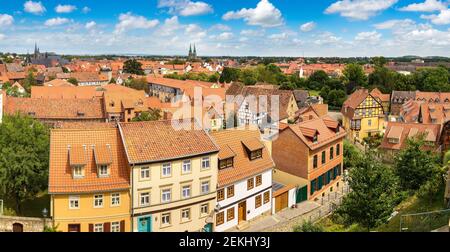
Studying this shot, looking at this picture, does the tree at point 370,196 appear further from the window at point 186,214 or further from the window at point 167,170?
the window at point 167,170

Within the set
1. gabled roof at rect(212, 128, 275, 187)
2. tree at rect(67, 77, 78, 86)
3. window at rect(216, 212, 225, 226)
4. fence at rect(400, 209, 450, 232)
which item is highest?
tree at rect(67, 77, 78, 86)

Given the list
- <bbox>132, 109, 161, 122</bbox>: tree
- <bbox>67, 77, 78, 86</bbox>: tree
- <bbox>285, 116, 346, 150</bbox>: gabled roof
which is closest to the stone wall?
<bbox>285, 116, 346, 150</bbox>: gabled roof

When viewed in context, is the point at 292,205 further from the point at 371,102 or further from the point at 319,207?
the point at 371,102

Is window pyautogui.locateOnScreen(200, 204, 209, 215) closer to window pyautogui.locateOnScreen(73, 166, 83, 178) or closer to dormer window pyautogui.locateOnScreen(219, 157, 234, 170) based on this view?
dormer window pyautogui.locateOnScreen(219, 157, 234, 170)

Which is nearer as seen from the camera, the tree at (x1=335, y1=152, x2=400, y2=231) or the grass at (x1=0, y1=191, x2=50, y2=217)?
the tree at (x1=335, y1=152, x2=400, y2=231)

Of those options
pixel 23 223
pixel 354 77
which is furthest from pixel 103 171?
pixel 354 77

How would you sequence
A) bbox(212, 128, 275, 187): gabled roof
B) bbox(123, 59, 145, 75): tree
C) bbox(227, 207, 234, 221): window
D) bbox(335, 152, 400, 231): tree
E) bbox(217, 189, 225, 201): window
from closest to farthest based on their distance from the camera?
bbox(335, 152, 400, 231): tree → bbox(217, 189, 225, 201): window → bbox(227, 207, 234, 221): window → bbox(212, 128, 275, 187): gabled roof → bbox(123, 59, 145, 75): tree

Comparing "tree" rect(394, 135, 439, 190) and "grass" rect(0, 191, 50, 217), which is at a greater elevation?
"tree" rect(394, 135, 439, 190)
